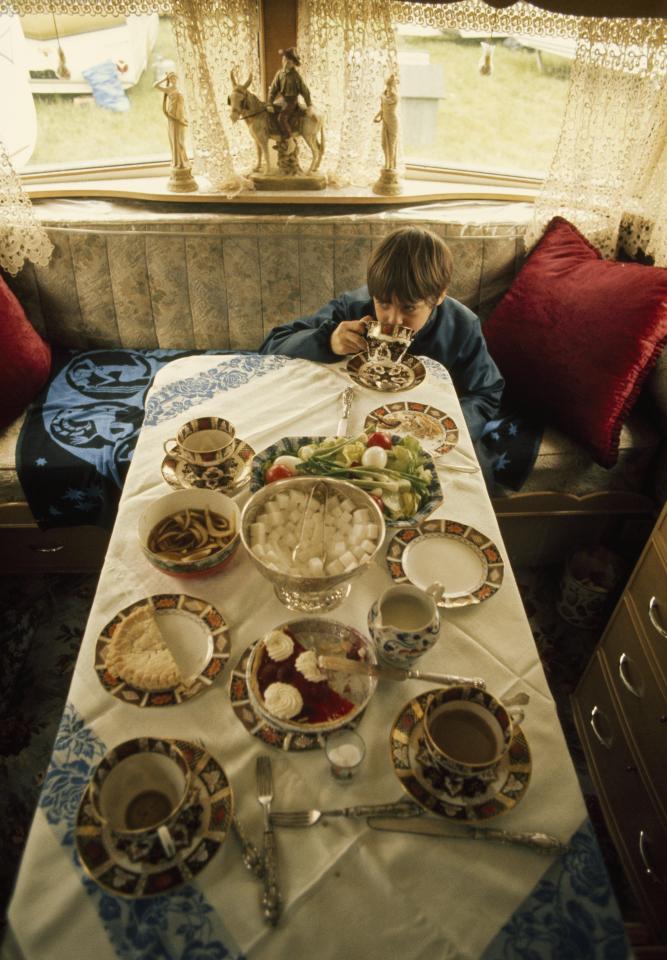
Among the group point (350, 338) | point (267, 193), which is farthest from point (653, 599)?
point (267, 193)

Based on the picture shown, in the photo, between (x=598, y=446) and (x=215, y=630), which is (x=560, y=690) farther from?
(x=215, y=630)

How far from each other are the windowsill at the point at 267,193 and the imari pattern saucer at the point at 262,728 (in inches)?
81.2

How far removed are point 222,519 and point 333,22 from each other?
6.65 feet

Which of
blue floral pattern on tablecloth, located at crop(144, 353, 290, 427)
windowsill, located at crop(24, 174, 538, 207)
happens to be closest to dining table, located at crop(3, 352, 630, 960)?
blue floral pattern on tablecloth, located at crop(144, 353, 290, 427)

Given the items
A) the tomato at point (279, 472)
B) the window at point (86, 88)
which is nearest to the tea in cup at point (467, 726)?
the tomato at point (279, 472)

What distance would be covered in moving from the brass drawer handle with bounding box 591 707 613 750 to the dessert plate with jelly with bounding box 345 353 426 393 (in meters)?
1.04

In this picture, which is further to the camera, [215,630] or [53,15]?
[53,15]

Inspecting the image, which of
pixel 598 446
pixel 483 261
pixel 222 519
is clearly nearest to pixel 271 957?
pixel 222 519

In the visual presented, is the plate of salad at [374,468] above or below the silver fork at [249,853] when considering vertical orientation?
above

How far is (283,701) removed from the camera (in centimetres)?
84

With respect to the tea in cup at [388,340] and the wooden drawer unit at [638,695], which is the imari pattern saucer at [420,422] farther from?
the wooden drawer unit at [638,695]

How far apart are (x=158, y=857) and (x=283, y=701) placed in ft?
0.77

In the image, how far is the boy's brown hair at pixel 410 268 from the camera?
1.67 m

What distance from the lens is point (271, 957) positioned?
646 millimetres
